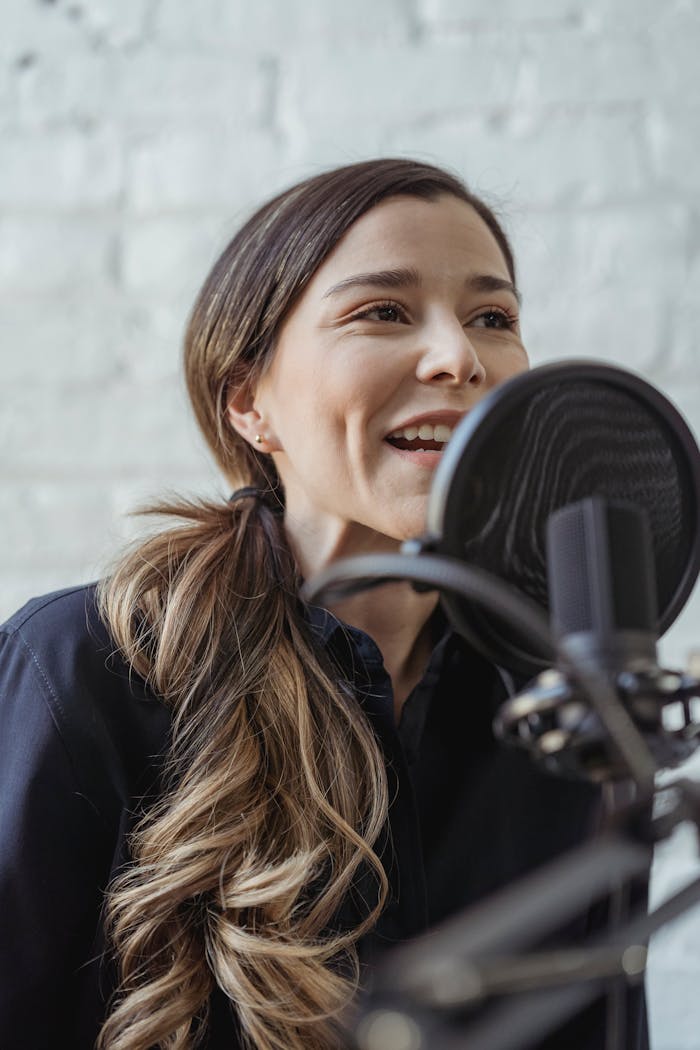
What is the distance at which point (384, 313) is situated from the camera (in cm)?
101

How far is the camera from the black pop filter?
0.53 meters

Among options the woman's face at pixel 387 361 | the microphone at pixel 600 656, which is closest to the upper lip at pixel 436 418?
the woman's face at pixel 387 361

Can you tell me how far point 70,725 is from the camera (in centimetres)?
92

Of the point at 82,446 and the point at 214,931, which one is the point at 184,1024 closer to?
the point at 214,931

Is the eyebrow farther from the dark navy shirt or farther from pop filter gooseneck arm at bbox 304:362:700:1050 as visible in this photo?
pop filter gooseneck arm at bbox 304:362:700:1050

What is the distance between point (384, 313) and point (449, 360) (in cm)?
11

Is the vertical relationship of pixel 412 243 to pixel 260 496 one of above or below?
above

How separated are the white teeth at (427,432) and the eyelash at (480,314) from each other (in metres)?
0.11

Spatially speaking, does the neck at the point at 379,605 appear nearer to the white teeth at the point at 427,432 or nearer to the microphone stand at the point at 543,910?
the white teeth at the point at 427,432

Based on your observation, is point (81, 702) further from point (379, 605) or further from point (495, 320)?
point (495, 320)

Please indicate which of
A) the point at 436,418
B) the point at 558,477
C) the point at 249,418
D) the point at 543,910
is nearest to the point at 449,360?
the point at 436,418

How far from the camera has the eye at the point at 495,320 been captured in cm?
105

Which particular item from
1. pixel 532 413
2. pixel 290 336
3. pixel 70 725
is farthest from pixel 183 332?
pixel 532 413

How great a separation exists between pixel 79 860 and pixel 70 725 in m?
0.11
